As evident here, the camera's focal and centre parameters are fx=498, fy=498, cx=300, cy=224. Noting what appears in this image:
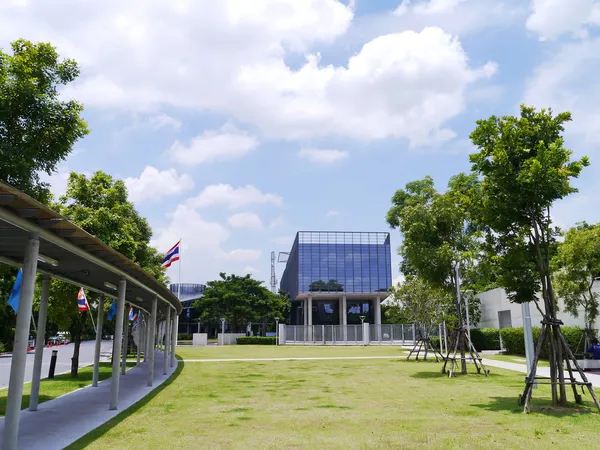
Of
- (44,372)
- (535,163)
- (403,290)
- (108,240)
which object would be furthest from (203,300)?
(535,163)

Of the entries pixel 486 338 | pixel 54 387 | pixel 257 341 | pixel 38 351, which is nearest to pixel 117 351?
pixel 38 351

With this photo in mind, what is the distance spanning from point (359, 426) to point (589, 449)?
3.75 metres

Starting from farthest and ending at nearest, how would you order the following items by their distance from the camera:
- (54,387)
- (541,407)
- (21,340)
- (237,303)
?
(237,303) → (54,387) → (541,407) → (21,340)

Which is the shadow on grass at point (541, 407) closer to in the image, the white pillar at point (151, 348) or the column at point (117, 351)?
the column at point (117, 351)

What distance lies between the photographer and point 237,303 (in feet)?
221

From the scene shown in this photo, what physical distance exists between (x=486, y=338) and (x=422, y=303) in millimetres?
6130

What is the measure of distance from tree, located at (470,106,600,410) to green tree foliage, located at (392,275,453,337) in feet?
77.4

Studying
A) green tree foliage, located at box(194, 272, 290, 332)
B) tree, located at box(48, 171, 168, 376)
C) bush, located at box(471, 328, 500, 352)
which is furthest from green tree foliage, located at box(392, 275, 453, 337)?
green tree foliage, located at box(194, 272, 290, 332)

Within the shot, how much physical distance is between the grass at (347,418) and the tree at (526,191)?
185 centimetres

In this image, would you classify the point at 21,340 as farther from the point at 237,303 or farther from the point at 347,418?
the point at 237,303

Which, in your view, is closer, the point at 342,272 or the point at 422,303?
the point at 422,303

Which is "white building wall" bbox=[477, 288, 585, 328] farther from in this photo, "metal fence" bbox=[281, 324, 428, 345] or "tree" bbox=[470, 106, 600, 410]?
"tree" bbox=[470, 106, 600, 410]

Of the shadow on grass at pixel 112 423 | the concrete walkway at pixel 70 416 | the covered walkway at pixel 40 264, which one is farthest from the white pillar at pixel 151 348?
the covered walkway at pixel 40 264

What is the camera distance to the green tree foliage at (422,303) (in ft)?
118
